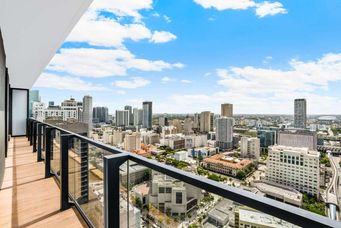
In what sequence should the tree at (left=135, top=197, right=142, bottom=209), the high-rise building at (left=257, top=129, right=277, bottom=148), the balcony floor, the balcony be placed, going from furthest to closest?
the high-rise building at (left=257, top=129, right=277, bottom=148), the balcony floor, the tree at (left=135, top=197, right=142, bottom=209), the balcony

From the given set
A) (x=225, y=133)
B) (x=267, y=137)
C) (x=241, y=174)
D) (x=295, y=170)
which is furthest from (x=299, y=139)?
(x=225, y=133)

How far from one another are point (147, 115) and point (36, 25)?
21705mm

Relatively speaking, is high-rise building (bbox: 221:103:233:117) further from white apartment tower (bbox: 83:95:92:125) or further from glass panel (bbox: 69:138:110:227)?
glass panel (bbox: 69:138:110:227)

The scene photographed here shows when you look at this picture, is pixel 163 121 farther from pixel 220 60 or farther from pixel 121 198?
pixel 121 198

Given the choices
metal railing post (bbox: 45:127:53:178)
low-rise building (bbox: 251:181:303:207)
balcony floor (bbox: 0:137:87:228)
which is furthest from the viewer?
metal railing post (bbox: 45:127:53:178)

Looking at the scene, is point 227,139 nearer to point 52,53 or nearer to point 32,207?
point 52,53

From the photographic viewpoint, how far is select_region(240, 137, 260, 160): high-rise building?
48.1 feet

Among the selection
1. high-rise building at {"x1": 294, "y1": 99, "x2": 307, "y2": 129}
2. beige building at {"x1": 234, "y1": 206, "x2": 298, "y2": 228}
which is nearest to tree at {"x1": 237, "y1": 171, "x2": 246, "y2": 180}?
high-rise building at {"x1": 294, "y1": 99, "x2": 307, "y2": 129}

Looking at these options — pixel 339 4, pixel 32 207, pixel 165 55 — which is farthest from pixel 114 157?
pixel 165 55

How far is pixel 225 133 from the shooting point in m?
20.5

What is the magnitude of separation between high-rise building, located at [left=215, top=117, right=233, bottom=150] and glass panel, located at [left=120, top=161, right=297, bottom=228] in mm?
19049

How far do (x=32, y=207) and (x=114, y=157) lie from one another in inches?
72.2

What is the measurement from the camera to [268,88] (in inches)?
1130

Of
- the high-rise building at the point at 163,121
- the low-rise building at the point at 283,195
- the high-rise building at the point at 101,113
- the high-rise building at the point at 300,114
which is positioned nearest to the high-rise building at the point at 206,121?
the high-rise building at the point at 163,121
